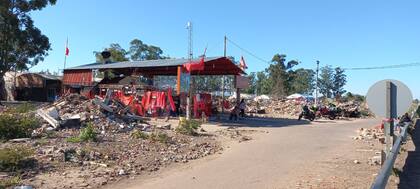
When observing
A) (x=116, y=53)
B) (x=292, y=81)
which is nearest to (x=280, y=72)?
(x=292, y=81)

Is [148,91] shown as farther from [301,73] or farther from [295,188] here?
[301,73]

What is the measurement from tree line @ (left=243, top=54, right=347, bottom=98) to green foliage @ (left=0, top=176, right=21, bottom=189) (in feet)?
243

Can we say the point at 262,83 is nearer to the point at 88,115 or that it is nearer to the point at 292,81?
the point at 292,81

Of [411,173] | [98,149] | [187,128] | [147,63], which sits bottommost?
[411,173]

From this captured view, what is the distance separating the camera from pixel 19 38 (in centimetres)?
5288

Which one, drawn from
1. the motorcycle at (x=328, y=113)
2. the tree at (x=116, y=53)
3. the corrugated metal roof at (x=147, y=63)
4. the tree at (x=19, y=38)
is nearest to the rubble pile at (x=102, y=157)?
the corrugated metal roof at (x=147, y=63)

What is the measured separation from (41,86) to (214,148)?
50.8m

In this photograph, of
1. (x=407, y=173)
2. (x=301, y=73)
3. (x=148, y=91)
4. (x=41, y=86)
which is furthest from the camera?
(x=301, y=73)

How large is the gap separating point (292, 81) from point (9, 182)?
96818mm

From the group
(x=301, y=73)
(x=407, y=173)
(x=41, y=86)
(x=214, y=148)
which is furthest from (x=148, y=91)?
(x=301, y=73)

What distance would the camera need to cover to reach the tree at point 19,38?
51.8 m

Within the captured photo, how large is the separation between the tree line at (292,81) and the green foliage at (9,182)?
7409 cm

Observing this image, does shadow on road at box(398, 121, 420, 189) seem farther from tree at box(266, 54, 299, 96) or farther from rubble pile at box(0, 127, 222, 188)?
tree at box(266, 54, 299, 96)

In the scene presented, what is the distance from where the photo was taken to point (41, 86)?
197 feet
